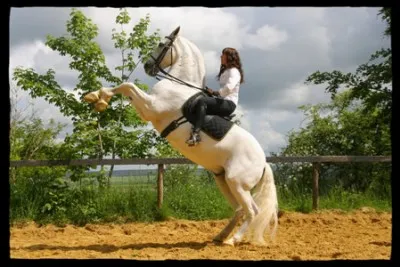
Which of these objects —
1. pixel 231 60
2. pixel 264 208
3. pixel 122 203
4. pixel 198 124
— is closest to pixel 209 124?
pixel 198 124

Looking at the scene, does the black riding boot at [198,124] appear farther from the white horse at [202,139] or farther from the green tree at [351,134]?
the green tree at [351,134]

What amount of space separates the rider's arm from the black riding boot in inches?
12.6

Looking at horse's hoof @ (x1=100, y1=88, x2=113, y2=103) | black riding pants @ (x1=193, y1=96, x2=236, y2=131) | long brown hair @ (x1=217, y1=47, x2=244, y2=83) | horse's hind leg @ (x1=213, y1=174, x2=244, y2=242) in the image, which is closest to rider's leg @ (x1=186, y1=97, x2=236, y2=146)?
black riding pants @ (x1=193, y1=96, x2=236, y2=131)

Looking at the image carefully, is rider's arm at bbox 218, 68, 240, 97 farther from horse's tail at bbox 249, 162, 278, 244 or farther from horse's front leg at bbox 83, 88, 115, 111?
horse's front leg at bbox 83, 88, 115, 111

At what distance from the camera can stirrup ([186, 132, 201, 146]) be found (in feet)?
21.1

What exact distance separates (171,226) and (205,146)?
2.80 metres

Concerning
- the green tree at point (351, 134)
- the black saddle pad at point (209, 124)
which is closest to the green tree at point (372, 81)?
the green tree at point (351, 134)

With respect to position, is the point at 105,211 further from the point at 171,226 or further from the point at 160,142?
the point at 160,142

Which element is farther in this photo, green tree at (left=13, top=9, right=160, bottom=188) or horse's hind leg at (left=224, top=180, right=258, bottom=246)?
green tree at (left=13, top=9, right=160, bottom=188)

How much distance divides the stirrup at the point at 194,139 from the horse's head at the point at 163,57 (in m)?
1.01

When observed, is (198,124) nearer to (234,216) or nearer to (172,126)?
(172,126)

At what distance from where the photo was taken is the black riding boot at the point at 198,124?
644cm
